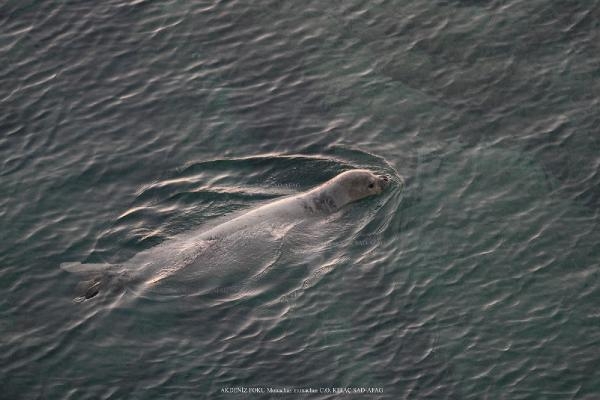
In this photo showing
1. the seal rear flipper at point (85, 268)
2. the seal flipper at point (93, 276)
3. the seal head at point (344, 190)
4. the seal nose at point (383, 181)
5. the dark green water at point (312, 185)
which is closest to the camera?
the dark green water at point (312, 185)

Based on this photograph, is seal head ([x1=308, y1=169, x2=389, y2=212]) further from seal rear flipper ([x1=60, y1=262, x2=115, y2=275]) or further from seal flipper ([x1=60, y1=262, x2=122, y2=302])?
seal rear flipper ([x1=60, y1=262, x2=115, y2=275])

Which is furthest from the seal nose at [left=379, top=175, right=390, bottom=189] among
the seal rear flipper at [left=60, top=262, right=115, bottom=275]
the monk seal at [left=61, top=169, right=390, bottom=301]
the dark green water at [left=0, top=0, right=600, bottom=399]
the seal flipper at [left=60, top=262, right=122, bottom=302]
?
the seal rear flipper at [left=60, top=262, right=115, bottom=275]

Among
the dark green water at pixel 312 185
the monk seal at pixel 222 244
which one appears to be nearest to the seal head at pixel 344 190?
the monk seal at pixel 222 244

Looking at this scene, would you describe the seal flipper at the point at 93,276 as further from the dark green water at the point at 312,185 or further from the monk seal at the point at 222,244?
the dark green water at the point at 312,185

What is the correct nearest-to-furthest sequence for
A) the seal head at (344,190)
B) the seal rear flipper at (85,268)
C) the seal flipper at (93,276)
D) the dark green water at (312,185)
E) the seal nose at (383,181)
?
1. the dark green water at (312,185)
2. the seal flipper at (93,276)
3. the seal rear flipper at (85,268)
4. the seal head at (344,190)
5. the seal nose at (383,181)

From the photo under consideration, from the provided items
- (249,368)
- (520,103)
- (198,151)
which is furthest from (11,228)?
(520,103)

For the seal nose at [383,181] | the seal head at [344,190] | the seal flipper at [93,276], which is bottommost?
the seal nose at [383,181]

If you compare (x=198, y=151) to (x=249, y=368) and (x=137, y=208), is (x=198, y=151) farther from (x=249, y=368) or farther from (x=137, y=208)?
(x=249, y=368)
